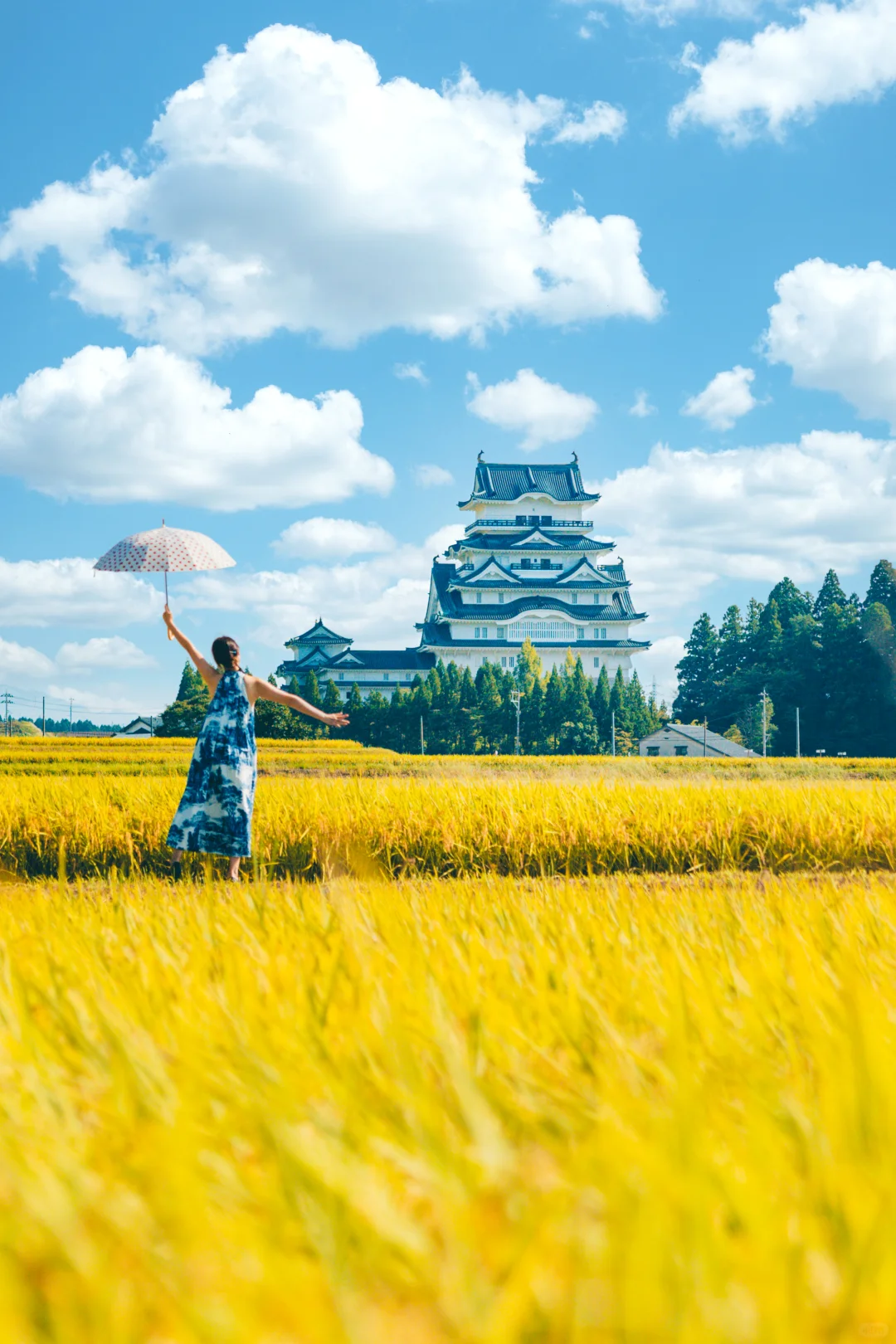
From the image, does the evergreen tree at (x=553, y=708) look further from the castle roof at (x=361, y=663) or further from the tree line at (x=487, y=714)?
the castle roof at (x=361, y=663)

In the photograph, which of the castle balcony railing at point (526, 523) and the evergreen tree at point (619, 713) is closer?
the evergreen tree at point (619, 713)

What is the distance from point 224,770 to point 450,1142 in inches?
209

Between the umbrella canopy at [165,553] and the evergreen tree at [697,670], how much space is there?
57.2 metres

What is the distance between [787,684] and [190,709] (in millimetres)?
32219

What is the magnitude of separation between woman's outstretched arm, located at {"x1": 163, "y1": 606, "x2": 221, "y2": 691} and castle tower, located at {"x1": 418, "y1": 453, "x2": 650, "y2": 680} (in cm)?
5741

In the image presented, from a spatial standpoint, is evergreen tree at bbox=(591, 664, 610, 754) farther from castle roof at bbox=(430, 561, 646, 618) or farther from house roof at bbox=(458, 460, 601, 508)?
house roof at bbox=(458, 460, 601, 508)

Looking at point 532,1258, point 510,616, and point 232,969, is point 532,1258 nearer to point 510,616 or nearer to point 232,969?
point 232,969

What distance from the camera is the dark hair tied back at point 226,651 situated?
6.45 meters

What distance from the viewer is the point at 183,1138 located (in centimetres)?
123

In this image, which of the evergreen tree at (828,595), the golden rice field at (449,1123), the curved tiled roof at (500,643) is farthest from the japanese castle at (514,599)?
the golden rice field at (449,1123)

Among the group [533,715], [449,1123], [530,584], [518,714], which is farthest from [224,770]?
[530,584]

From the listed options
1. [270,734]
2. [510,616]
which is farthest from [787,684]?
[270,734]

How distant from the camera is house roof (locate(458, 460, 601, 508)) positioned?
226ft

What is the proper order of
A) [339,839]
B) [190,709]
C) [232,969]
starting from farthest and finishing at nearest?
[190,709]
[339,839]
[232,969]
